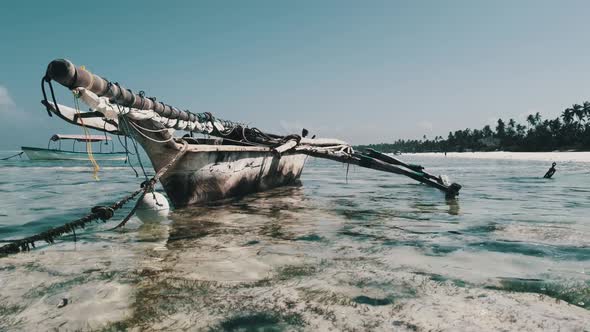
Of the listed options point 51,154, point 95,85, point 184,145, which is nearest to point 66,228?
point 95,85

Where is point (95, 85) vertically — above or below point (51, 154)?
above

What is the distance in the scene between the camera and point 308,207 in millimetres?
8516

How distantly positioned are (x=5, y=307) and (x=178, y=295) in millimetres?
1337

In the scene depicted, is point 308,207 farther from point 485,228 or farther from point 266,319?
point 266,319

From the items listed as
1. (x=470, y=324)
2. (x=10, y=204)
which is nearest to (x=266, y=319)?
(x=470, y=324)

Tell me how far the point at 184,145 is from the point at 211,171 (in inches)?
45.7

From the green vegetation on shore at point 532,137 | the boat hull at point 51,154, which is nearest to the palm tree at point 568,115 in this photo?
the green vegetation on shore at point 532,137

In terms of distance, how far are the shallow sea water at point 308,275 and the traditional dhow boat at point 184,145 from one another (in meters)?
1.09

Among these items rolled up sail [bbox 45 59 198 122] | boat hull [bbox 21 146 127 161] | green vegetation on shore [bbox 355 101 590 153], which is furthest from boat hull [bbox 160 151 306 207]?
green vegetation on shore [bbox 355 101 590 153]

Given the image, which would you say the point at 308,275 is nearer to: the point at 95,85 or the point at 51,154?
the point at 95,85

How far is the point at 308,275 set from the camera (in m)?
3.63

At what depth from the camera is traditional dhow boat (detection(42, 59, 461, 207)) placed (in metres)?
5.34

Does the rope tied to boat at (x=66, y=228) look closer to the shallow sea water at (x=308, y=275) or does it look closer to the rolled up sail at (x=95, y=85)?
the shallow sea water at (x=308, y=275)

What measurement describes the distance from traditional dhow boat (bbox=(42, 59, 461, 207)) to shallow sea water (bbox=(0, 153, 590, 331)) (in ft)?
3.58
